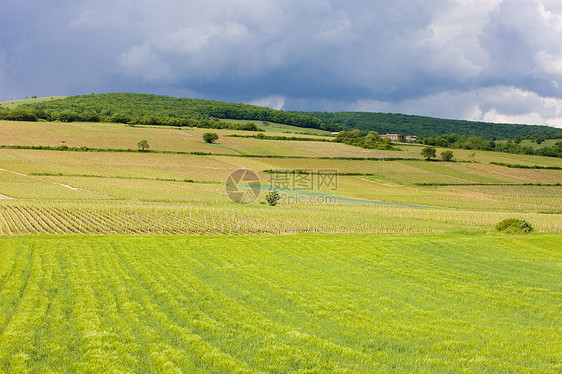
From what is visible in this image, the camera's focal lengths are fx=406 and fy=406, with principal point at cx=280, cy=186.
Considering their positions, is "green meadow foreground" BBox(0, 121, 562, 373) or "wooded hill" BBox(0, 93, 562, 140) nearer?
"green meadow foreground" BBox(0, 121, 562, 373)

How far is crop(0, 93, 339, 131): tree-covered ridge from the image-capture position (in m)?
144

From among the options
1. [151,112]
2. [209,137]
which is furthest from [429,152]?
[151,112]

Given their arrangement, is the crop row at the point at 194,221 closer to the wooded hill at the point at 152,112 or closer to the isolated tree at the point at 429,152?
the isolated tree at the point at 429,152

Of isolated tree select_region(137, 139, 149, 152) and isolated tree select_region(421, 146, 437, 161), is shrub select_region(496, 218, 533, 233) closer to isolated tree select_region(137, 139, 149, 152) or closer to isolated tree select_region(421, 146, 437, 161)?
isolated tree select_region(421, 146, 437, 161)

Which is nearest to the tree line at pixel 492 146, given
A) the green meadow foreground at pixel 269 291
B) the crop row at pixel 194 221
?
the green meadow foreground at pixel 269 291

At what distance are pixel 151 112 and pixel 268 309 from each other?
540 feet

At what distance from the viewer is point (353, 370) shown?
29.8ft

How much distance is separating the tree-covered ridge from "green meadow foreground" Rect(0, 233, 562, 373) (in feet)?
425

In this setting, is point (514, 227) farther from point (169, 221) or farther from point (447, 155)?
point (447, 155)

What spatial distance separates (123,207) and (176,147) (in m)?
68.0
